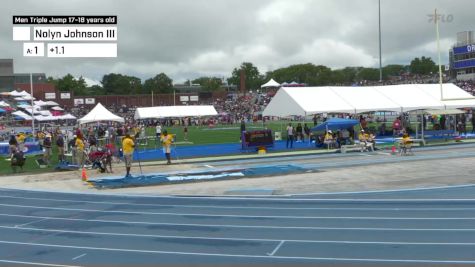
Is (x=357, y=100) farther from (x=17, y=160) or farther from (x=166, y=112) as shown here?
(x=166, y=112)

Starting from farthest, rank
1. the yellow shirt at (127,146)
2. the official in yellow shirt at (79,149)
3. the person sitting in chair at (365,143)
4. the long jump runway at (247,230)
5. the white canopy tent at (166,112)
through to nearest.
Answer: the white canopy tent at (166,112), the person sitting in chair at (365,143), the official in yellow shirt at (79,149), the yellow shirt at (127,146), the long jump runway at (247,230)

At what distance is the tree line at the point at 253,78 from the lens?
493 ft

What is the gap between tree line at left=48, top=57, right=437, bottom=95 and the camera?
493 feet

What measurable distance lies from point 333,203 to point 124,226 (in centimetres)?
565

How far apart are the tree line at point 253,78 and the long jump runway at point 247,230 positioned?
133397 millimetres

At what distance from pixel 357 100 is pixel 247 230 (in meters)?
27.3

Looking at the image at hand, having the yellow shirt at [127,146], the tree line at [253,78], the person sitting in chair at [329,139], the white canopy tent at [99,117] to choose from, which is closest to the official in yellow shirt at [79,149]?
the yellow shirt at [127,146]

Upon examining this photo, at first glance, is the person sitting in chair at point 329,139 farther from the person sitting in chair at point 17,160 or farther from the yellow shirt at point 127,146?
the person sitting in chair at point 17,160

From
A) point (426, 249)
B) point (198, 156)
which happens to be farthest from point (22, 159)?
point (426, 249)

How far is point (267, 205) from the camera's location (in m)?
14.8

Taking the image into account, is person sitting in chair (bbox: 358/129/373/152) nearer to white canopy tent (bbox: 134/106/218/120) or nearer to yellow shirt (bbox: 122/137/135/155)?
yellow shirt (bbox: 122/137/135/155)

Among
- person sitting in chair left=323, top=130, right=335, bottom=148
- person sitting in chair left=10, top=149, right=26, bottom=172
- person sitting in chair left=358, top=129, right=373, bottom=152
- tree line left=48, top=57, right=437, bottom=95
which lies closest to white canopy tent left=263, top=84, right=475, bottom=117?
person sitting in chair left=323, top=130, right=335, bottom=148

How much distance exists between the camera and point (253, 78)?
189875mm

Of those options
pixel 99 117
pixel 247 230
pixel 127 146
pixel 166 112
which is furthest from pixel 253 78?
pixel 247 230
